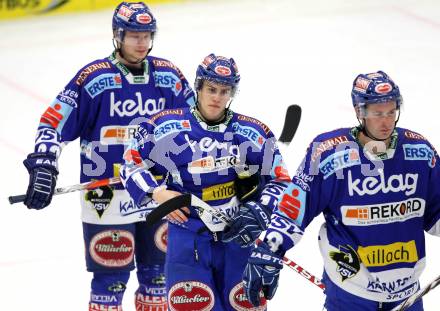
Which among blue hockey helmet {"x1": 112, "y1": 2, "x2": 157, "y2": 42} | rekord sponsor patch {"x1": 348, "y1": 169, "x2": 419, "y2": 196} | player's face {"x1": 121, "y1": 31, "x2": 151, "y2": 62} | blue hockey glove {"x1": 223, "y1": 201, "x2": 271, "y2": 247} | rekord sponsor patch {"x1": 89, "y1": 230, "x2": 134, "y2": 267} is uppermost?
blue hockey helmet {"x1": 112, "y1": 2, "x2": 157, "y2": 42}

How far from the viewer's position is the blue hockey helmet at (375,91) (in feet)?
15.6

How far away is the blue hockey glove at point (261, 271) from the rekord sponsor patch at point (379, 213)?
1.11 feet

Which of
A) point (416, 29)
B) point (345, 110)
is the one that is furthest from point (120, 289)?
point (416, 29)

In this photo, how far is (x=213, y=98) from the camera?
532 centimetres

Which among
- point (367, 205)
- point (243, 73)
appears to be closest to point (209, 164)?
point (367, 205)

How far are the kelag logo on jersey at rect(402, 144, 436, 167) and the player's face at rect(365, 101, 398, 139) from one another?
0.14 meters

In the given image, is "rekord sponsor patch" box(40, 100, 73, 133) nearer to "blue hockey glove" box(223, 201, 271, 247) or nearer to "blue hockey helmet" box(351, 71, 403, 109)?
"blue hockey glove" box(223, 201, 271, 247)

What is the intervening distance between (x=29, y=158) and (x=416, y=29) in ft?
21.6

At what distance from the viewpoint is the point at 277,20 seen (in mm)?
12023

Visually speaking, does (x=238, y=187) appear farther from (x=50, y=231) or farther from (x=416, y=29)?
(x=416, y=29)

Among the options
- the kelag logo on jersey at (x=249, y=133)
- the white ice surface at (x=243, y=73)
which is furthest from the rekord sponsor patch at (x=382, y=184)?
the white ice surface at (x=243, y=73)

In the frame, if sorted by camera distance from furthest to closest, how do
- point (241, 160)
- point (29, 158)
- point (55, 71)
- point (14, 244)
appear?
1. point (55, 71)
2. point (14, 244)
3. point (29, 158)
4. point (241, 160)

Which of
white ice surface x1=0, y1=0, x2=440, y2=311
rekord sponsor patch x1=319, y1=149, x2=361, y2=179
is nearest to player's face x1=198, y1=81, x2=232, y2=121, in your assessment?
rekord sponsor patch x1=319, y1=149, x2=361, y2=179

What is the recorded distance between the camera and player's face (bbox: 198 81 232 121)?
5.32 m
